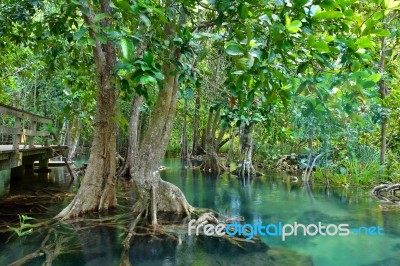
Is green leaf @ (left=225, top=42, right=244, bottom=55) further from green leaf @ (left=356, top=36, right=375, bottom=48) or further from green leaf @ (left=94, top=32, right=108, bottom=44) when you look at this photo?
green leaf @ (left=94, top=32, right=108, bottom=44)

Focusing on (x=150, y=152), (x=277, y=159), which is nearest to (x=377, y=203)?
(x=150, y=152)

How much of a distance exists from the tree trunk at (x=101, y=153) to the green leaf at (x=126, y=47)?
3.84 m

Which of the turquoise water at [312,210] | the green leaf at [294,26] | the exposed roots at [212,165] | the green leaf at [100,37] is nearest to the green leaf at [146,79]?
the green leaf at [100,37]

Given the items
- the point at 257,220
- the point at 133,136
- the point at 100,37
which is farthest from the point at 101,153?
the point at 133,136

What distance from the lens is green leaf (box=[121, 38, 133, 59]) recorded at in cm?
254

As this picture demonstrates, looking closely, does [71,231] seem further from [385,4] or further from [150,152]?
[385,4]

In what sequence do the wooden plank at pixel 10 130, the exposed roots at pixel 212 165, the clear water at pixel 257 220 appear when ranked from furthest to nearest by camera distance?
the exposed roots at pixel 212 165, the wooden plank at pixel 10 130, the clear water at pixel 257 220

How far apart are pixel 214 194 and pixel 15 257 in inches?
243

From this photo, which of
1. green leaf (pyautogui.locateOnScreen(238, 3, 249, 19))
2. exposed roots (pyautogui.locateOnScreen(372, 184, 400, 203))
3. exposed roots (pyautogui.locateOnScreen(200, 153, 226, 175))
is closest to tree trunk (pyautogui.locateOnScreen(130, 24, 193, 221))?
green leaf (pyautogui.locateOnScreen(238, 3, 249, 19))

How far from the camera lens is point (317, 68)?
2.95 metres

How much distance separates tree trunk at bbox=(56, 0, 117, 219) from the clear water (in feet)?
1.51

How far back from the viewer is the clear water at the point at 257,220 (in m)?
5.02

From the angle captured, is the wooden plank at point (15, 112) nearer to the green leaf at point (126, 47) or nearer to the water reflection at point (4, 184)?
the water reflection at point (4, 184)

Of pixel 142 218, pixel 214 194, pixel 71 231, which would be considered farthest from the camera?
pixel 214 194
